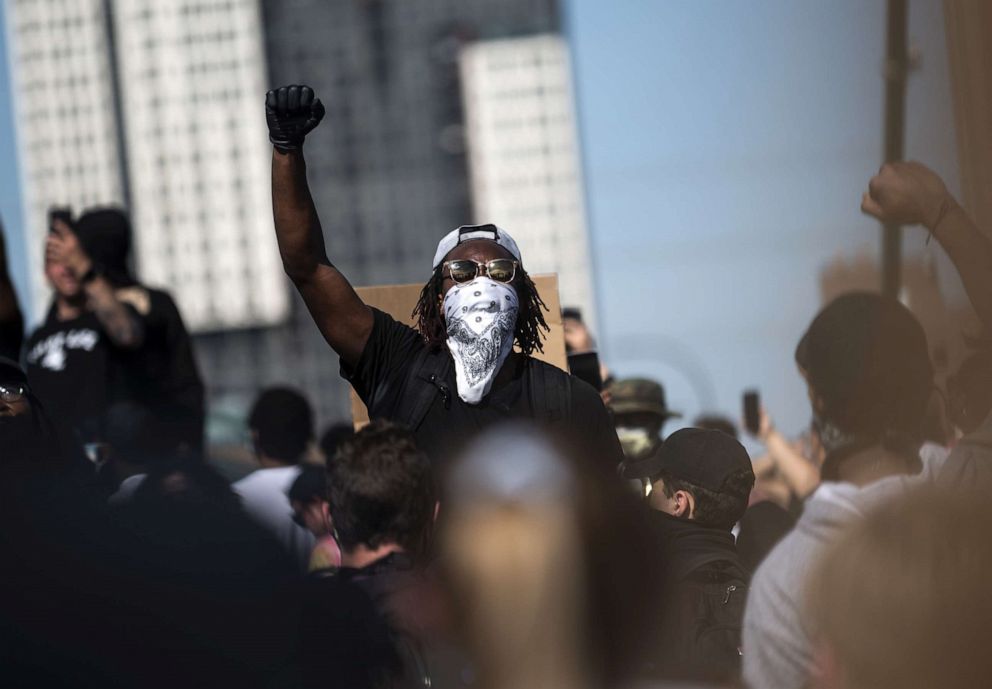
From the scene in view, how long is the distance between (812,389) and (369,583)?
0.94 metres

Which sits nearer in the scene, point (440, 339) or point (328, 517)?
point (328, 517)

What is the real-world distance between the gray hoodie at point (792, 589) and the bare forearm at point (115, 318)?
11.0 feet

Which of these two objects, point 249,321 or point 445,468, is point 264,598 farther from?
point 249,321

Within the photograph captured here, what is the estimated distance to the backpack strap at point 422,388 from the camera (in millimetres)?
3609

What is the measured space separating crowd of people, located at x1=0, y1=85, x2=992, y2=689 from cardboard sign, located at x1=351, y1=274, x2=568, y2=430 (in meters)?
0.10

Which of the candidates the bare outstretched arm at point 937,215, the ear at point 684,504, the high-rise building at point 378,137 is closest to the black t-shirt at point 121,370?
the ear at point 684,504

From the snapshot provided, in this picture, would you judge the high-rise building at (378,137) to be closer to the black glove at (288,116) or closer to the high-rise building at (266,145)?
the high-rise building at (266,145)

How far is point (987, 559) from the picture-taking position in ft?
6.90

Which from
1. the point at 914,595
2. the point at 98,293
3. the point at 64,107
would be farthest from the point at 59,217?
the point at 64,107

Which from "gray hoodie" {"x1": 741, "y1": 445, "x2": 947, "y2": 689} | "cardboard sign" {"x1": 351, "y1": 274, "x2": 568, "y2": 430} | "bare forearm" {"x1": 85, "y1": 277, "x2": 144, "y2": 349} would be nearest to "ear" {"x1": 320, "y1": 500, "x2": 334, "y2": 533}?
"cardboard sign" {"x1": 351, "y1": 274, "x2": 568, "y2": 430}

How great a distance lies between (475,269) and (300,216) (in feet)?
1.47

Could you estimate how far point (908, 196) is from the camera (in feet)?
10.9

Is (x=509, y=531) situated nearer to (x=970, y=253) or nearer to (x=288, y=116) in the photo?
(x=970, y=253)

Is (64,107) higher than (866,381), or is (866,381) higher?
(64,107)
